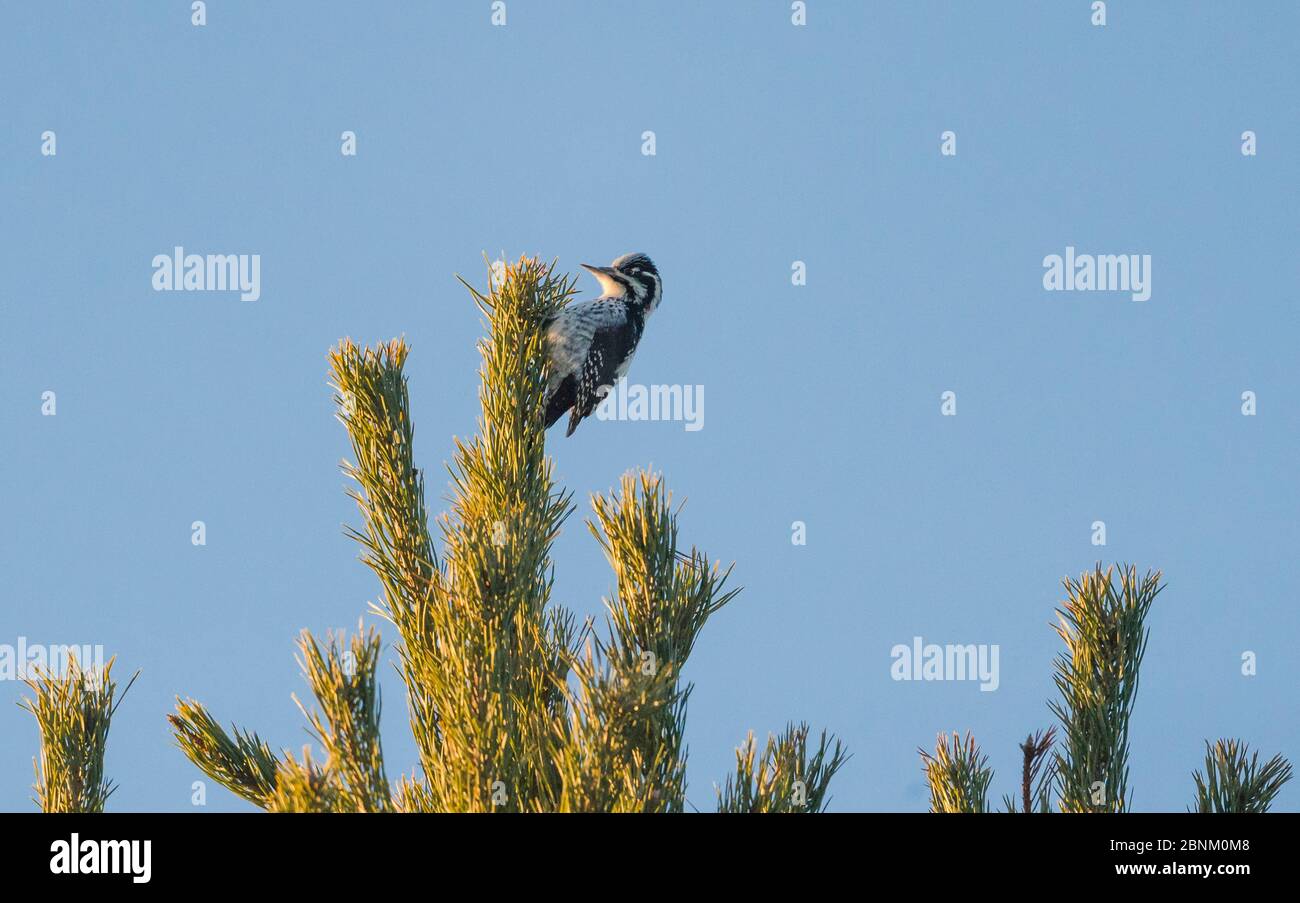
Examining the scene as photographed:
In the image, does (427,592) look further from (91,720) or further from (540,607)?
(91,720)

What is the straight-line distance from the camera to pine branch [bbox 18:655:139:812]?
2.84 metres

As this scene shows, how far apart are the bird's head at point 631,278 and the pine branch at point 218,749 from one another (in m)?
5.42

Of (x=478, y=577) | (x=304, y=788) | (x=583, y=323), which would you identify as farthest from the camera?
(x=583, y=323)

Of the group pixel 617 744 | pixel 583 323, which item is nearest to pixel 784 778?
pixel 617 744

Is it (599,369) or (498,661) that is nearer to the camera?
(498,661)

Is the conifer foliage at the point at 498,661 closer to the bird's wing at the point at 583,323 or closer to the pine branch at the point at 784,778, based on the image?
the pine branch at the point at 784,778

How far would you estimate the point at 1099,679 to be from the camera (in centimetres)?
299

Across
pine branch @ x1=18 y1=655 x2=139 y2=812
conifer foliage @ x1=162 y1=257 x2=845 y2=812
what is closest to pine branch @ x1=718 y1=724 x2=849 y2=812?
conifer foliage @ x1=162 y1=257 x2=845 y2=812

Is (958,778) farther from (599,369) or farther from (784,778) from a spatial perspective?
(599,369)

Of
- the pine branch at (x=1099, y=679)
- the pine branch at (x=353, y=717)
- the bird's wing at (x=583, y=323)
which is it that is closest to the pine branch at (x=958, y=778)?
the pine branch at (x=1099, y=679)

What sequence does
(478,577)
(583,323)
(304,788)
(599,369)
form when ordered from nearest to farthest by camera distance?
(304,788)
(478,577)
(583,323)
(599,369)

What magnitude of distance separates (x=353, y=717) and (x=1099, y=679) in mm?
1893
